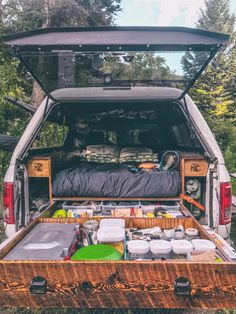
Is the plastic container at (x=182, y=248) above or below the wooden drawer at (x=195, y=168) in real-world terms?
below

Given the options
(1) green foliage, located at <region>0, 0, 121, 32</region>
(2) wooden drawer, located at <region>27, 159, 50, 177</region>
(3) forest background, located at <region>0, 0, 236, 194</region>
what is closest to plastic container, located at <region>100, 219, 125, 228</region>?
(2) wooden drawer, located at <region>27, 159, 50, 177</region>

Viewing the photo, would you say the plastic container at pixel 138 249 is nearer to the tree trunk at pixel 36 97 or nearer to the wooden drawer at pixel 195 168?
the wooden drawer at pixel 195 168

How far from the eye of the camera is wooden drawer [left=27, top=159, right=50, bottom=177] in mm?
2930

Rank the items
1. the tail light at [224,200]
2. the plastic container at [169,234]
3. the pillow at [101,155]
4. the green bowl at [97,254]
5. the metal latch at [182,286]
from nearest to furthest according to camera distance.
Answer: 1. the metal latch at [182,286]
2. the green bowl at [97,254]
3. the plastic container at [169,234]
4. the tail light at [224,200]
5. the pillow at [101,155]

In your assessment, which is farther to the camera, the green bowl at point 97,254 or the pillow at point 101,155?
the pillow at point 101,155

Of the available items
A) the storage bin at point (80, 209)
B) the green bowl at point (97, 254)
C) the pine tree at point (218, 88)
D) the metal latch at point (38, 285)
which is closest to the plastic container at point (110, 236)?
the green bowl at point (97, 254)

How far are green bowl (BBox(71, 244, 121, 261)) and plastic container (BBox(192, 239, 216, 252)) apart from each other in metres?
0.51

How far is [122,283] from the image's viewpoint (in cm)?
A: 150

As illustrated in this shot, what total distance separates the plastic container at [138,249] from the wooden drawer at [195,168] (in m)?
1.23

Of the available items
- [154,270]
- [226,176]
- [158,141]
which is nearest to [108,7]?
[158,141]

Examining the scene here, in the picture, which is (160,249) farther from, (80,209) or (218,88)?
(218,88)

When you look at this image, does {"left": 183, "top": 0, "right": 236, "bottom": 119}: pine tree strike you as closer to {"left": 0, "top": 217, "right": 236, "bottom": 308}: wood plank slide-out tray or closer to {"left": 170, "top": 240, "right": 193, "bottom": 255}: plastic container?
{"left": 170, "top": 240, "right": 193, "bottom": 255}: plastic container

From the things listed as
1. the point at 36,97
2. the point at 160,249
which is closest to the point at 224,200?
the point at 160,249

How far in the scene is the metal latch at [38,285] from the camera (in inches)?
58.7
